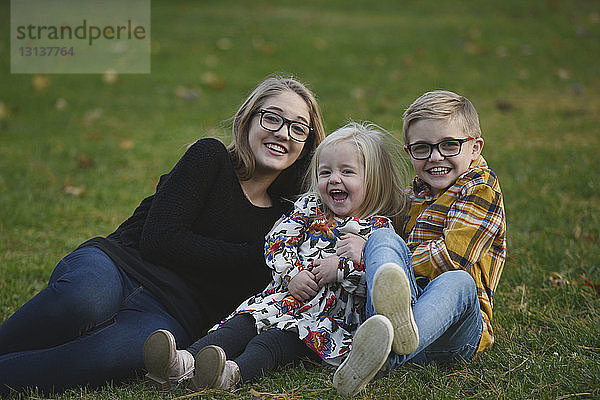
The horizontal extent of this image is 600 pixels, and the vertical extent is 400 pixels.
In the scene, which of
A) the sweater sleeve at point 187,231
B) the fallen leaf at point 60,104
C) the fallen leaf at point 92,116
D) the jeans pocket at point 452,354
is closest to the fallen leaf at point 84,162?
the fallen leaf at point 92,116

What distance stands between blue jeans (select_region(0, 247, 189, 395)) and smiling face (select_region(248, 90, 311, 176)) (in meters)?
0.89

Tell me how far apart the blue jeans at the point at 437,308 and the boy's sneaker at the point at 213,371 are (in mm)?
549

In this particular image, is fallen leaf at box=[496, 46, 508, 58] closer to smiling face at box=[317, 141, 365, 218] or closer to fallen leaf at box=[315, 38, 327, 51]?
fallen leaf at box=[315, 38, 327, 51]

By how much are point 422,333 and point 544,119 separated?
18.4 feet

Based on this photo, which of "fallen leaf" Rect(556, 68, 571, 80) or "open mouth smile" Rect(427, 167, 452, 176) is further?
"fallen leaf" Rect(556, 68, 571, 80)

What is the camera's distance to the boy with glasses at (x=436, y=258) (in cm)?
207

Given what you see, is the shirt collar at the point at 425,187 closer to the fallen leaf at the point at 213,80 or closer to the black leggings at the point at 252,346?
the black leggings at the point at 252,346

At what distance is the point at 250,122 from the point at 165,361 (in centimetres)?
128

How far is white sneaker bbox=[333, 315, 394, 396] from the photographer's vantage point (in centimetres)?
201

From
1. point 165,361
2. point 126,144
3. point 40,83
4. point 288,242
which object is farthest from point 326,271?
point 40,83

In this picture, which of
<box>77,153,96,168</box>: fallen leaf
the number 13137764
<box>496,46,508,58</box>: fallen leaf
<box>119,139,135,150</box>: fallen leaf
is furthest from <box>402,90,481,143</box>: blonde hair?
the number 13137764

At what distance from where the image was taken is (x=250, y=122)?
10.2 feet

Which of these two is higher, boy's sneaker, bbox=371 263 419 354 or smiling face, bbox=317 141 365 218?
smiling face, bbox=317 141 365 218

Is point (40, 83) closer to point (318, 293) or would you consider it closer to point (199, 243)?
point (199, 243)
